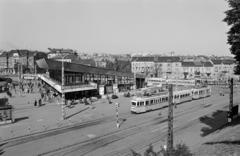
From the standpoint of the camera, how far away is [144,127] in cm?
3144

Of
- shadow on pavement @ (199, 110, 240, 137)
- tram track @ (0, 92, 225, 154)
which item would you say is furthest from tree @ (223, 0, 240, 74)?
A: tram track @ (0, 92, 225, 154)

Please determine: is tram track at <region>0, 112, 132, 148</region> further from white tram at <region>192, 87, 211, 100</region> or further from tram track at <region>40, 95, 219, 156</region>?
white tram at <region>192, 87, 211, 100</region>

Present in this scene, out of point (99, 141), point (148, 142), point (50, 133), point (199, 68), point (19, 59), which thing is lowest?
point (148, 142)

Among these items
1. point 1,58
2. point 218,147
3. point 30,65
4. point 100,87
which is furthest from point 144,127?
point 1,58

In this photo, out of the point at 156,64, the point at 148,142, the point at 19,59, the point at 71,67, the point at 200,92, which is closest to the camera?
the point at 148,142

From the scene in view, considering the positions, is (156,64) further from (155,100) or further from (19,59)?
(155,100)

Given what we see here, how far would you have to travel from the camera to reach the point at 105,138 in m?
26.2

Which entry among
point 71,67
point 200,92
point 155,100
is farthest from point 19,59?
point 155,100

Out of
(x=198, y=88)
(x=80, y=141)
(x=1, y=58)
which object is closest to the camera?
(x=80, y=141)

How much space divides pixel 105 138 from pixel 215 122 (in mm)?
17764

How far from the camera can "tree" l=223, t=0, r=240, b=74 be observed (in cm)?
2141

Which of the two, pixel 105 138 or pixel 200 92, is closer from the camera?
pixel 105 138

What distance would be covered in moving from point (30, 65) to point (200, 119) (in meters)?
124

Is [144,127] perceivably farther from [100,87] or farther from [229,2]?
[100,87]
